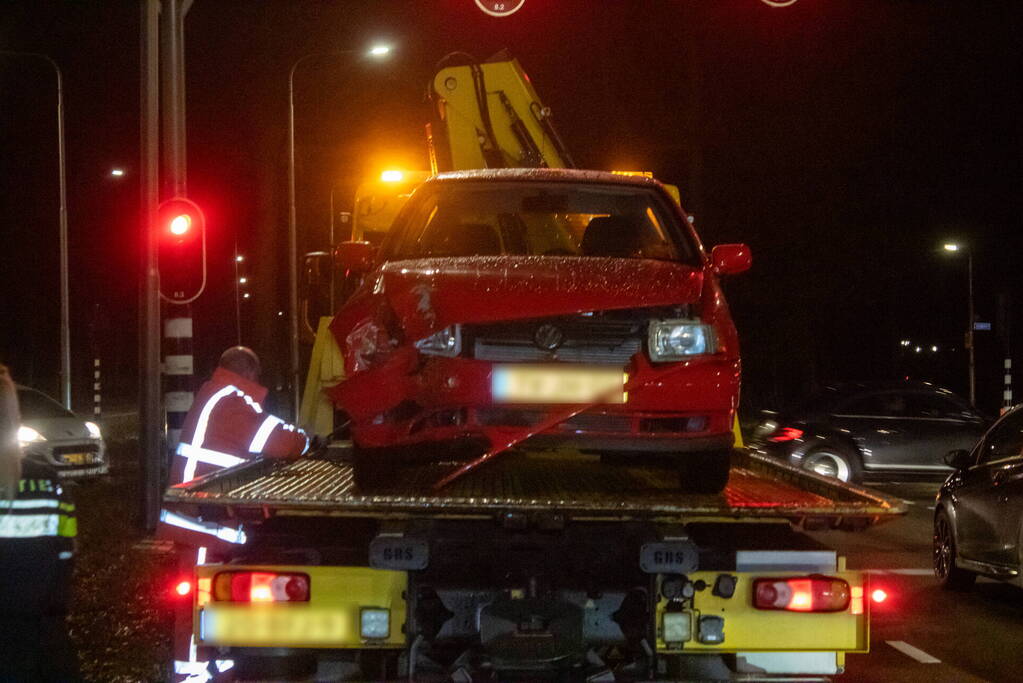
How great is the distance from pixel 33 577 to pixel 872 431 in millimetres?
15408

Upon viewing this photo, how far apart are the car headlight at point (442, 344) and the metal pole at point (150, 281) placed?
255 inches

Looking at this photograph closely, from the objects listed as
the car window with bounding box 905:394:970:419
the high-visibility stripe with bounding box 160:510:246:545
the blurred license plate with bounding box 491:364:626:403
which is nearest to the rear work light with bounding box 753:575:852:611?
the blurred license plate with bounding box 491:364:626:403

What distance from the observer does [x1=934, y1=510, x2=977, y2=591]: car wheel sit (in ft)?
32.4

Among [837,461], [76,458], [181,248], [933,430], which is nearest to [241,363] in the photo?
[181,248]

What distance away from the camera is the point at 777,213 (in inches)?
1636

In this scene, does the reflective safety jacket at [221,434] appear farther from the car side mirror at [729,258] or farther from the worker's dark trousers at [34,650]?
the car side mirror at [729,258]

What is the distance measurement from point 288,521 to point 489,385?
0.96 meters

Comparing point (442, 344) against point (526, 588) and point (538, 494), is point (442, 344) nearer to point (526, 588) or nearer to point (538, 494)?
point (538, 494)

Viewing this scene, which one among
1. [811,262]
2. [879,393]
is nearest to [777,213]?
[811,262]

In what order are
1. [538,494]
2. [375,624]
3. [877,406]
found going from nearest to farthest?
[375,624] < [538,494] < [877,406]

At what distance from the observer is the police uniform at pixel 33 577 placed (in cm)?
404

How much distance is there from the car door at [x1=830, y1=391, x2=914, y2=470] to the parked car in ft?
32.0

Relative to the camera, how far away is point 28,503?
4078 mm

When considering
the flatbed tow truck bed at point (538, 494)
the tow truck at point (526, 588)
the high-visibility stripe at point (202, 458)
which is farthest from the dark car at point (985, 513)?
the high-visibility stripe at point (202, 458)
